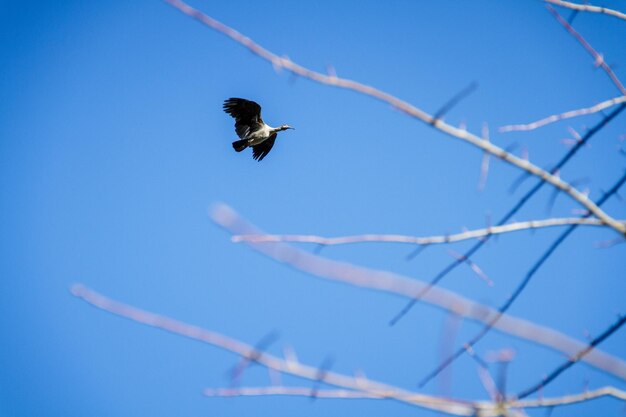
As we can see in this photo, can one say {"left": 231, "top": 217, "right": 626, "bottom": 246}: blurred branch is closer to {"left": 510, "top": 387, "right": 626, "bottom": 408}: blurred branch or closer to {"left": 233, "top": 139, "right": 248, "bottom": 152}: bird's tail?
{"left": 510, "top": 387, "right": 626, "bottom": 408}: blurred branch

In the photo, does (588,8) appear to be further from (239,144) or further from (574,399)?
(239,144)

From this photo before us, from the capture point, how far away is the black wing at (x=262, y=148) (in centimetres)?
1315

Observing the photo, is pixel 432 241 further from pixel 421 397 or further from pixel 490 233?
pixel 421 397

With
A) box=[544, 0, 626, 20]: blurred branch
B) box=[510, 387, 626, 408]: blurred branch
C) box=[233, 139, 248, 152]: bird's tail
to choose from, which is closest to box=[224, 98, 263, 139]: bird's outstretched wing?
box=[233, 139, 248, 152]: bird's tail

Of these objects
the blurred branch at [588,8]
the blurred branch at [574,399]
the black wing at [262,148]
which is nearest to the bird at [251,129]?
the black wing at [262,148]

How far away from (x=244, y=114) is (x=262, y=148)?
5.73ft

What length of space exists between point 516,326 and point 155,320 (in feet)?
2.84

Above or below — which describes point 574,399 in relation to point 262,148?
below

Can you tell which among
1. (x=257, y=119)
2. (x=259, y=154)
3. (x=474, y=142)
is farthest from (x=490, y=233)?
(x=259, y=154)

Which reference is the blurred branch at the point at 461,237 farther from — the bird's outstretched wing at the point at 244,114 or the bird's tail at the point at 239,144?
the bird's tail at the point at 239,144

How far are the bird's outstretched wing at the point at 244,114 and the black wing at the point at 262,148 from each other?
3.36 feet

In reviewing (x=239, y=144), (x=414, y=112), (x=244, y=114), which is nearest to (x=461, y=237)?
(x=414, y=112)

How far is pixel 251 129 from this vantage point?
1205 centimetres

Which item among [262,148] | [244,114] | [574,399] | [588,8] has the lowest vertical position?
[574,399]
